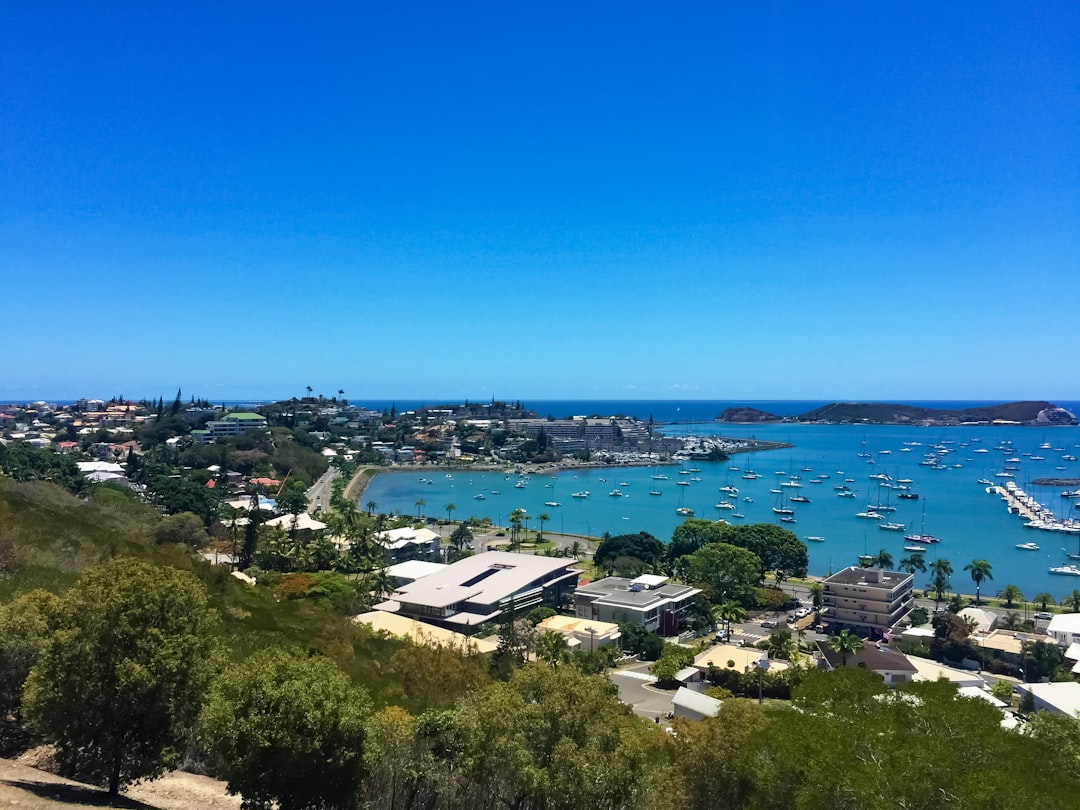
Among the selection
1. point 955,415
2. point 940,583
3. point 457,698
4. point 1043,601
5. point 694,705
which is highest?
point 955,415

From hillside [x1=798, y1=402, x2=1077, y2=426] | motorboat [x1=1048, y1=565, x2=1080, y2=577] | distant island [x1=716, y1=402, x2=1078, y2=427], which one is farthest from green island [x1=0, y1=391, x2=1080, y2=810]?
hillside [x1=798, y1=402, x2=1077, y2=426]

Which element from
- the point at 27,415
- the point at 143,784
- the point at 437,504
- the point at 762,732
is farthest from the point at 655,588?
the point at 27,415

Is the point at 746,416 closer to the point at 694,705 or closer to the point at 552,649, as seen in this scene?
the point at 552,649

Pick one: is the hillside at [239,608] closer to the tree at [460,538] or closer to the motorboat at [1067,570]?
the tree at [460,538]

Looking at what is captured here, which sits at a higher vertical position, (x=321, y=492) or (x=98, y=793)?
(x=98, y=793)

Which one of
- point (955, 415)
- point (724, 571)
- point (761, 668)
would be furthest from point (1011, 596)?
point (955, 415)

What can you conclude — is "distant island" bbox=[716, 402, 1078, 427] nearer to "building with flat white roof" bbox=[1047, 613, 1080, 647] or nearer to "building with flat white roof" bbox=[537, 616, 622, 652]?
"building with flat white roof" bbox=[1047, 613, 1080, 647]

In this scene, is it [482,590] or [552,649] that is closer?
[552,649]
